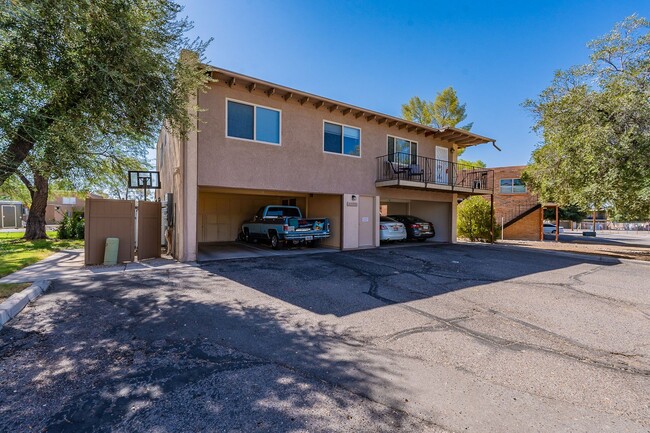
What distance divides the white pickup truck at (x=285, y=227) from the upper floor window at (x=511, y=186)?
69.4 feet

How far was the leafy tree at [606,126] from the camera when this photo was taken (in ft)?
35.1

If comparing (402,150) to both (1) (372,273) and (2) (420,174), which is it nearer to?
(2) (420,174)

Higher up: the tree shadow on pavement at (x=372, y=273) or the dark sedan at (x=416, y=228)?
the dark sedan at (x=416, y=228)

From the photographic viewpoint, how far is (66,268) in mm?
8531

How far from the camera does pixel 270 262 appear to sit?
389 inches

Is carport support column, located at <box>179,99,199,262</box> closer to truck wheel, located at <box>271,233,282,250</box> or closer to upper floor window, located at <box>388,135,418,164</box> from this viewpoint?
truck wheel, located at <box>271,233,282,250</box>

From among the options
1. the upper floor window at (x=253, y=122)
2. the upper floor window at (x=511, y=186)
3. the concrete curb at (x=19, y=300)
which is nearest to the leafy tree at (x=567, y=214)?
the upper floor window at (x=511, y=186)

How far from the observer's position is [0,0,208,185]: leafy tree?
5270 mm

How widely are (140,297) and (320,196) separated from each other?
369 inches

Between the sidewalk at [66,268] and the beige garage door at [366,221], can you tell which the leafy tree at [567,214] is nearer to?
the beige garage door at [366,221]

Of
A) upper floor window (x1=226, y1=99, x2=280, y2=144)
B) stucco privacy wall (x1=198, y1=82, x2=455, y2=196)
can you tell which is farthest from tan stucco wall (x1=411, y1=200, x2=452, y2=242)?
upper floor window (x1=226, y1=99, x2=280, y2=144)

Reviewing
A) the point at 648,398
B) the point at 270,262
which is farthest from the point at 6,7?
A: the point at 648,398

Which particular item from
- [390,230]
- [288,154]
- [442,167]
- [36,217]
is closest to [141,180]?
[288,154]

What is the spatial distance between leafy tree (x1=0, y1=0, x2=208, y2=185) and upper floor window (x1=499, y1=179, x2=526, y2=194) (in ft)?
92.1
